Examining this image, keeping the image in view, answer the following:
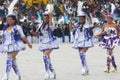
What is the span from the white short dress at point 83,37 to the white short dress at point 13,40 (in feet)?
7.47

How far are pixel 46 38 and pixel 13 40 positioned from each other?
1.21 metres

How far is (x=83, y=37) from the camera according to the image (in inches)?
511

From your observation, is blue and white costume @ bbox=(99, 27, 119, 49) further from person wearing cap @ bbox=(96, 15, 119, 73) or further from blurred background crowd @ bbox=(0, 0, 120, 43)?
blurred background crowd @ bbox=(0, 0, 120, 43)

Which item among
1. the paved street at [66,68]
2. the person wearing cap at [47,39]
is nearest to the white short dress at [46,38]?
the person wearing cap at [47,39]

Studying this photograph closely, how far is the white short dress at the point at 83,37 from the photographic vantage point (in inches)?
507

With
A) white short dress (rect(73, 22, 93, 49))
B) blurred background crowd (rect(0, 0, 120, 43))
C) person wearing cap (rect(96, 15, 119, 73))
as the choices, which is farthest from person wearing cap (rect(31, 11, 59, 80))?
blurred background crowd (rect(0, 0, 120, 43))

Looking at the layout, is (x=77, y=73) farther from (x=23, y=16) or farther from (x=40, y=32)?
(x=23, y=16)

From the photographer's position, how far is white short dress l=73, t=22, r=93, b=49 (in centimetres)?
1287

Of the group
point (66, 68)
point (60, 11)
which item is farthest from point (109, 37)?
point (60, 11)

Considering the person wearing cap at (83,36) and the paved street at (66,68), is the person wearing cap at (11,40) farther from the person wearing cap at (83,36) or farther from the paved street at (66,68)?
the person wearing cap at (83,36)

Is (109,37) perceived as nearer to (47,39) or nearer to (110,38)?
(110,38)

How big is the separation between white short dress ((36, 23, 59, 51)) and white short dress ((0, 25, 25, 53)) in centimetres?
93

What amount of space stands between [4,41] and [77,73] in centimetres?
290

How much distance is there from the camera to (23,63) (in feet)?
52.9
